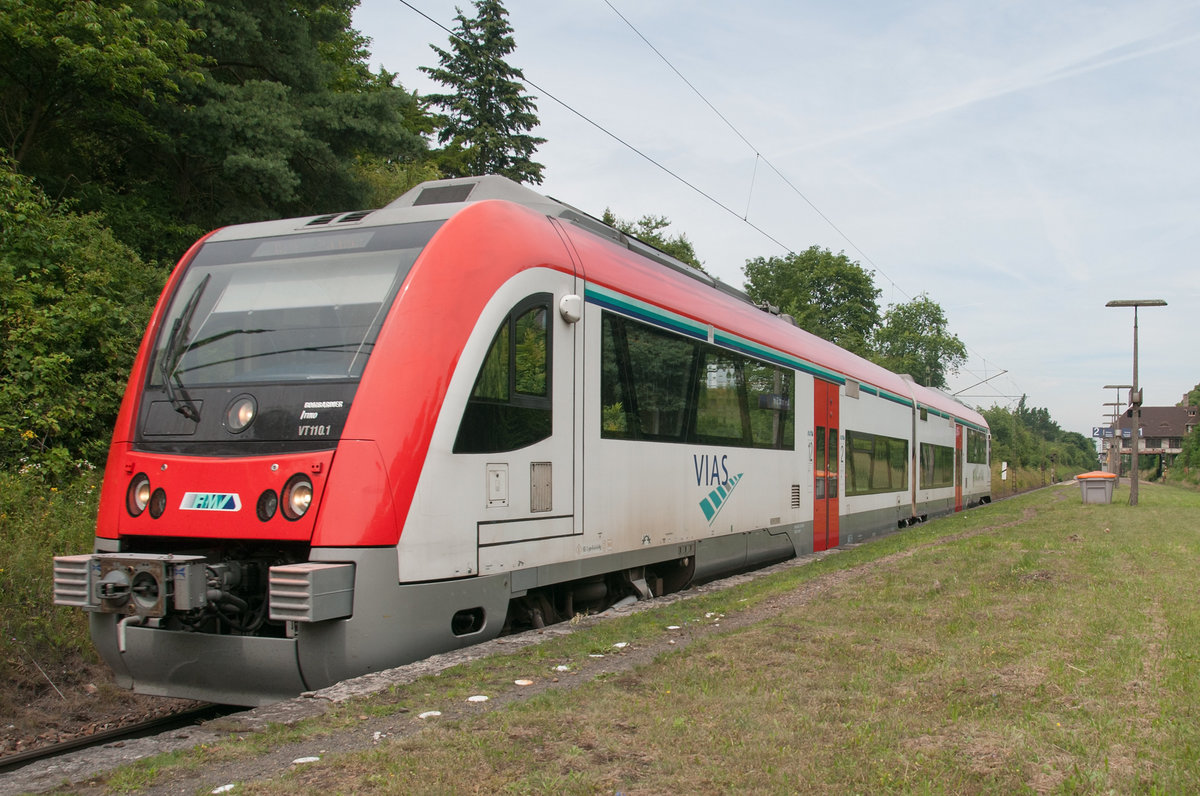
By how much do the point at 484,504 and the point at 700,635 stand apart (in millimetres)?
1778

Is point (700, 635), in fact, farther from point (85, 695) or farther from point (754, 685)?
point (85, 695)

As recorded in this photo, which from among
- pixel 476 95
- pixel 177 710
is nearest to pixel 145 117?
pixel 177 710

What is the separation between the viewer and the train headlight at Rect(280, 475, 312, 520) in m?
→ 5.35

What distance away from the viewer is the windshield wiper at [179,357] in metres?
6.00

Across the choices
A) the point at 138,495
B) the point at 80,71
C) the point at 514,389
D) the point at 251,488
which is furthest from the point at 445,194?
the point at 80,71

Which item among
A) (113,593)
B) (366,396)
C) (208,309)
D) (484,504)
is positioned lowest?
(113,593)

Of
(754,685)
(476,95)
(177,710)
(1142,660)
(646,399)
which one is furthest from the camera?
(476,95)

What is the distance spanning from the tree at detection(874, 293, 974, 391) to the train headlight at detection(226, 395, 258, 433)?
59925 mm

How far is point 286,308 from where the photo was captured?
6.20m

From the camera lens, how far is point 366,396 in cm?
550

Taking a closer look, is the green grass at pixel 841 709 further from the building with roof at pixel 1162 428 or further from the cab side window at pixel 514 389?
the building with roof at pixel 1162 428

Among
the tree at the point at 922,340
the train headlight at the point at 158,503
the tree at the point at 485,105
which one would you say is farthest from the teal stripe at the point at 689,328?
the tree at the point at 922,340

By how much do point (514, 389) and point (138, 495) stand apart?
244 centimetres

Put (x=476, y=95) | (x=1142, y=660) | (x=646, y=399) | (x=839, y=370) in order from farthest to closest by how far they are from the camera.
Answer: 1. (x=476, y=95)
2. (x=839, y=370)
3. (x=646, y=399)
4. (x=1142, y=660)
